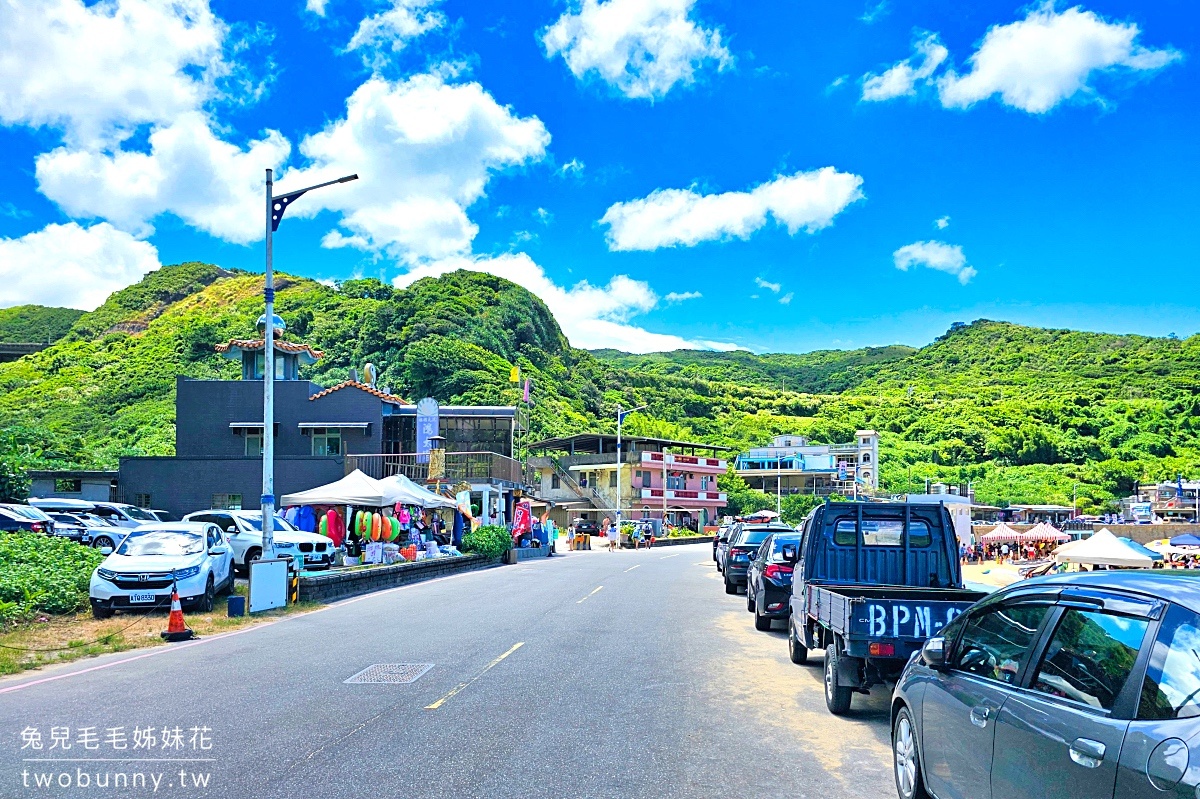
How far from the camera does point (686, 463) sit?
85.0m

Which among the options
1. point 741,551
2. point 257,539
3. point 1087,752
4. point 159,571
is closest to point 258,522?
point 257,539

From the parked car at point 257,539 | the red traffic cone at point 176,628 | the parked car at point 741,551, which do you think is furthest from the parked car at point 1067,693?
the parked car at point 257,539

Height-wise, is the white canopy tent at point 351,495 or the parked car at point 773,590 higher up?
the white canopy tent at point 351,495

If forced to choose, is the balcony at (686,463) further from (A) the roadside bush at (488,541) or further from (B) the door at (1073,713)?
(B) the door at (1073,713)

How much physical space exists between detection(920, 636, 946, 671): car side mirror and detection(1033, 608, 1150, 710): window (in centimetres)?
107

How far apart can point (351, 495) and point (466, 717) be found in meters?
18.5

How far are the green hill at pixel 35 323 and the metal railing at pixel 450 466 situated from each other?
72.2 m

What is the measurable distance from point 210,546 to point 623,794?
14.0 metres

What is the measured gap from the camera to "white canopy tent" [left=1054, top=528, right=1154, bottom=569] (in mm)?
32531

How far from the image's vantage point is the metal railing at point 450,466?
130 ft

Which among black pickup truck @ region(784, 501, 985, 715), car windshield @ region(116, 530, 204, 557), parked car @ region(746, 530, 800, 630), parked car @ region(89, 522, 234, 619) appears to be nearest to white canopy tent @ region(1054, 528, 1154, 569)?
parked car @ region(746, 530, 800, 630)

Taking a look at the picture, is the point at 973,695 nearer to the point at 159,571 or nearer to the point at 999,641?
the point at 999,641

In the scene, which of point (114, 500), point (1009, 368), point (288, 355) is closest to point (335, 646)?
point (114, 500)

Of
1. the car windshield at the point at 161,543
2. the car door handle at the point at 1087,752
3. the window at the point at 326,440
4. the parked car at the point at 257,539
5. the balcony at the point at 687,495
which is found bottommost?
the balcony at the point at 687,495
